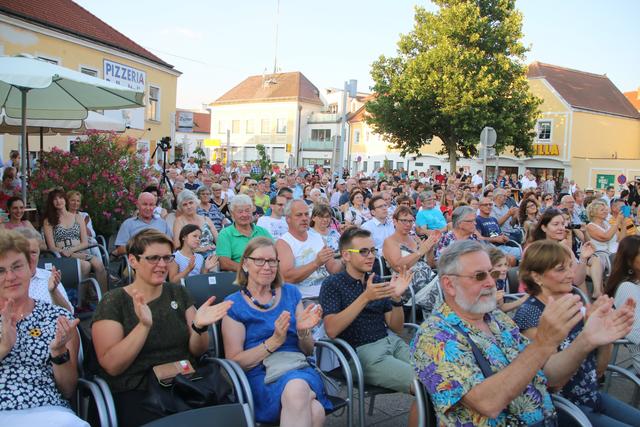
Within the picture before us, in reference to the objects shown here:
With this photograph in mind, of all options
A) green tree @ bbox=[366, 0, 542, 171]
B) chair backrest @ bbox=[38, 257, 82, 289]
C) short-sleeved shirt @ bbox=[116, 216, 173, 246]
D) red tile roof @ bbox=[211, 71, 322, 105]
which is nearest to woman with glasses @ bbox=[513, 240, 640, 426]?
chair backrest @ bbox=[38, 257, 82, 289]

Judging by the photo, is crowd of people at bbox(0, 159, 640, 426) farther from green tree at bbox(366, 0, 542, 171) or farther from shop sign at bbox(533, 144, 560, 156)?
shop sign at bbox(533, 144, 560, 156)

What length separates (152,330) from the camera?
2.81m

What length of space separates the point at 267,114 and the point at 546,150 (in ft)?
104

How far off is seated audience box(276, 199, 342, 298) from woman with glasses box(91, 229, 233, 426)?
4.10 feet

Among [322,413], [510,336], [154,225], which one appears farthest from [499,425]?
[154,225]

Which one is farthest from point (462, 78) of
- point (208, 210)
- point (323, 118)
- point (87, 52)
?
point (323, 118)

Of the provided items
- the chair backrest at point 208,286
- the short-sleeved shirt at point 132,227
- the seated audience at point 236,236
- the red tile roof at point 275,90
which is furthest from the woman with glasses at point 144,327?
the red tile roof at point 275,90

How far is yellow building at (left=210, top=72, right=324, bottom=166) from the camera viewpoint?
55.8m

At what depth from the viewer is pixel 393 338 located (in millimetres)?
3521

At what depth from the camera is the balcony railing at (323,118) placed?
54.5 metres

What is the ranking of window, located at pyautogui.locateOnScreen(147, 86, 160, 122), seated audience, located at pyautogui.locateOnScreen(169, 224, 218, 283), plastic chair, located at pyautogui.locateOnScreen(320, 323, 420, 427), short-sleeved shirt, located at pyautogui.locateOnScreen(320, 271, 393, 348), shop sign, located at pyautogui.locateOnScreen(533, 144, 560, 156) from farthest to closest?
1. shop sign, located at pyautogui.locateOnScreen(533, 144, 560, 156)
2. window, located at pyautogui.locateOnScreen(147, 86, 160, 122)
3. seated audience, located at pyautogui.locateOnScreen(169, 224, 218, 283)
4. short-sleeved shirt, located at pyautogui.locateOnScreen(320, 271, 393, 348)
5. plastic chair, located at pyautogui.locateOnScreen(320, 323, 420, 427)

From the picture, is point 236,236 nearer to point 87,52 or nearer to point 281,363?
point 281,363

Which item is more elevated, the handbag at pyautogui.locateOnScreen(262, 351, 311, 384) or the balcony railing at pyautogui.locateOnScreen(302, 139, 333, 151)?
the balcony railing at pyautogui.locateOnScreen(302, 139, 333, 151)

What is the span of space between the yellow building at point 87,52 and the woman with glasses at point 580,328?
12.1 m
